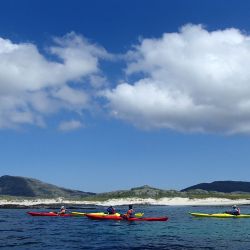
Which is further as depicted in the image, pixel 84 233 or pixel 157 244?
pixel 84 233

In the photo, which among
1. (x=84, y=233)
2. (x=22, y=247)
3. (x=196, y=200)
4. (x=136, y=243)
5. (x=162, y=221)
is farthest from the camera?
(x=196, y=200)

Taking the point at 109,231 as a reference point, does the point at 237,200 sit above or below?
above

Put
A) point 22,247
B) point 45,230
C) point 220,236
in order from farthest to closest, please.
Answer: point 45,230, point 220,236, point 22,247

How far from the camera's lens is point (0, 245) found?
1582 inches

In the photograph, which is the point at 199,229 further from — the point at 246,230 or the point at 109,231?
the point at 109,231

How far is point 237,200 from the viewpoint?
167 meters

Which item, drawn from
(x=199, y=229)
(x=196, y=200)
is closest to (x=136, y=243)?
(x=199, y=229)

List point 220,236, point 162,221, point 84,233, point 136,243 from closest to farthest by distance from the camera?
point 136,243
point 220,236
point 84,233
point 162,221

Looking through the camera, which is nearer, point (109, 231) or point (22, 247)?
point (22, 247)

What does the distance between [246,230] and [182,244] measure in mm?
17080

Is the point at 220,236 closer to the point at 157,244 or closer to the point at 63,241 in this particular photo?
the point at 157,244

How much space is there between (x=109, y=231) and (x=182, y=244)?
14042mm

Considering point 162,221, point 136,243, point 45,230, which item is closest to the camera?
point 136,243

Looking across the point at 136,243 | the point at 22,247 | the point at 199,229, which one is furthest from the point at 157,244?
the point at 199,229
